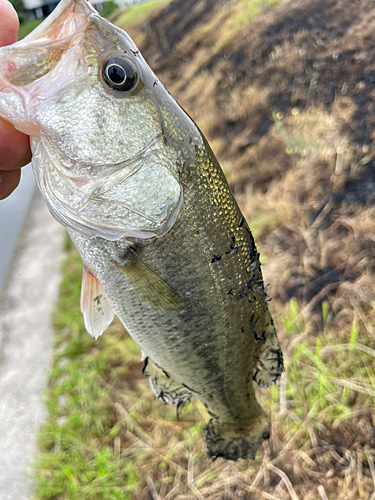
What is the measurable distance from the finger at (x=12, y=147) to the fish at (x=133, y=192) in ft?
0.88

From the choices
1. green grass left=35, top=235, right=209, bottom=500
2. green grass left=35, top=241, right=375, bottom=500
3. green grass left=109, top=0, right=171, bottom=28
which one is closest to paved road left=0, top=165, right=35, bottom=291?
green grass left=35, top=235, right=209, bottom=500

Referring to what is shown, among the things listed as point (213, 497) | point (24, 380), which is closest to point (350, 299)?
point (213, 497)

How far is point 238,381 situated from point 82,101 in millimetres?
1070

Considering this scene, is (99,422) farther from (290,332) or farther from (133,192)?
(133,192)

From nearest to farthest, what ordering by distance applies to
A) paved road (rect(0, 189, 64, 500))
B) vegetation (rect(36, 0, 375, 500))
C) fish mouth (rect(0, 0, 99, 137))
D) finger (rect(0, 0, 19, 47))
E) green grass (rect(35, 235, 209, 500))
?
fish mouth (rect(0, 0, 99, 137))
finger (rect(0, 0, 19, 47))
vegetation (rect(36, 0, 375, 500))
green grass (rect(35, 235, 209, 500))
paved road (rect(0, 189, 64, 500))

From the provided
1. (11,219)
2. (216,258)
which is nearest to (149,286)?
(216,258)

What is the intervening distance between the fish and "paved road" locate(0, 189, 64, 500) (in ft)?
6.93

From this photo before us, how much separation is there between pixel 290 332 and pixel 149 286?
1.88 meters

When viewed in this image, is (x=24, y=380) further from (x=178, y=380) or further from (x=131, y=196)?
(x=131, y=196)

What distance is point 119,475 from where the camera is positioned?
2482mm

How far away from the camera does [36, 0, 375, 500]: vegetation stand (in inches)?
89.7

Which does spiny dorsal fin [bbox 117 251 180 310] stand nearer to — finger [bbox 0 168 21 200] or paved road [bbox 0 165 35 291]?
finger [bbox 0 168 21 200]

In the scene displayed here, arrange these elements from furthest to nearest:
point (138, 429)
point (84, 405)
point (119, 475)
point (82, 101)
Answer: point (84, 405)
point (138, 429)
point (119, 475)
point (82, 101)

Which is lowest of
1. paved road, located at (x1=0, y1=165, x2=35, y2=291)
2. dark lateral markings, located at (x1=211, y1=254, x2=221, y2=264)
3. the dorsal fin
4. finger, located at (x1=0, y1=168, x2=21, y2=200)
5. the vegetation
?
the vegetation
